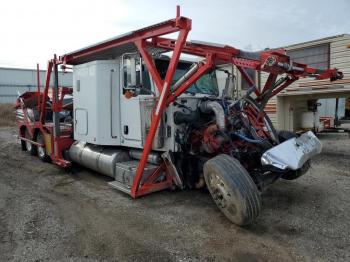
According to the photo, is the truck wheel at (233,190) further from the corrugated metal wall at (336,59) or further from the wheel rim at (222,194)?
the corrugated metal wall at (336,59)

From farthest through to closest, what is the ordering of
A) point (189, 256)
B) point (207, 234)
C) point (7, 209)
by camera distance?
point (7, 209) < point (207, 234) < point (189, 256)

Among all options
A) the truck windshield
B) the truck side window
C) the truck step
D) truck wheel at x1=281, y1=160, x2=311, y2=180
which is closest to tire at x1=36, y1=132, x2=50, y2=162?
the truck step

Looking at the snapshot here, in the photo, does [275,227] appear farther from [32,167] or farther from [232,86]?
[32,167]

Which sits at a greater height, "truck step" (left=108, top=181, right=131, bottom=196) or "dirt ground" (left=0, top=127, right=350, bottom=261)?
"truck step" (left=108, top=181, right=131, bottom=196)

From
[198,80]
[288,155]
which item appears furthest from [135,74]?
[288,155]

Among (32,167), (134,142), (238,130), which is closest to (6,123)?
(32,167)

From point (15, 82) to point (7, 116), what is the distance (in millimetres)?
11901

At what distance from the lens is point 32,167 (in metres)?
7.85

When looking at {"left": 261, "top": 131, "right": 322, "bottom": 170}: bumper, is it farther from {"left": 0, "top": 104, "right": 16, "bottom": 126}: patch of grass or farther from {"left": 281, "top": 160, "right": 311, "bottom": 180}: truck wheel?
{"left": 0, "top": 104, "right": 16, "bottom": 126}: patch of grass

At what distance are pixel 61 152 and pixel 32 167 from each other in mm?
962

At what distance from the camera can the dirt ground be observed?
3510 millimetres

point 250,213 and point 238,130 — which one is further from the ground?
point 238,130

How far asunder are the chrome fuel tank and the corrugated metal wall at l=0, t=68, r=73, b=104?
24.3 meters

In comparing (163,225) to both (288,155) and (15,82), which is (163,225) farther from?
(15,82)
